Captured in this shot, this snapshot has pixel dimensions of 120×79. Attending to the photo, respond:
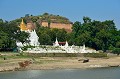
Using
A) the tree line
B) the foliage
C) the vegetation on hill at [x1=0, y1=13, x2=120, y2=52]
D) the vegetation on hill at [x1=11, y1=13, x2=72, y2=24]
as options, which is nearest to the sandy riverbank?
the foliage

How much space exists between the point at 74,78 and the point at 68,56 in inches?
953

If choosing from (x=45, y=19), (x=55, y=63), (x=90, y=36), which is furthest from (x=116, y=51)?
(x=45, y=19)

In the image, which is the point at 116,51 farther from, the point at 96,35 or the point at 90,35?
the point at 90,35

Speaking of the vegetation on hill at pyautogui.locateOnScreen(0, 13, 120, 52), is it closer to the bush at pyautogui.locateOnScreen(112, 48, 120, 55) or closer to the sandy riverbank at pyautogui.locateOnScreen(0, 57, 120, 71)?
the bush at pyautogui.locateOnScreen(112, 48, 120, 55)

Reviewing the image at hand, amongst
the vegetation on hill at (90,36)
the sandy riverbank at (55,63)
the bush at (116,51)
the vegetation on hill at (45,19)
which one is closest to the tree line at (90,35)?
the vegetation on hill at (90,36)

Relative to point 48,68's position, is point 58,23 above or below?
above

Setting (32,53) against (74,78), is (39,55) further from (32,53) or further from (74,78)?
(74,78)

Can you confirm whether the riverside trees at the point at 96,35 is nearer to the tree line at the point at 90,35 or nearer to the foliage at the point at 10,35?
the tree line at the point at 90,35

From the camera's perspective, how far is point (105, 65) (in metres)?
64.4

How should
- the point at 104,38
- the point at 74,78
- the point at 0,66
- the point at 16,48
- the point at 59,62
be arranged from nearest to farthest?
1. the point at 74,78
2. the point at 0,66
3. the point at 59,62
4. the point at 16,48
5. the point at 104,38

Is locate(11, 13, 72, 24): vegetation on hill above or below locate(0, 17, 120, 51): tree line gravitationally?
above

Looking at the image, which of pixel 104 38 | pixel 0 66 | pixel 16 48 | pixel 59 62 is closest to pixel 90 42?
pixel 104 38

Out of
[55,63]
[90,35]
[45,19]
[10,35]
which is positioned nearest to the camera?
[55,63]

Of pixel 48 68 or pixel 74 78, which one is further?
pixel 48 68
